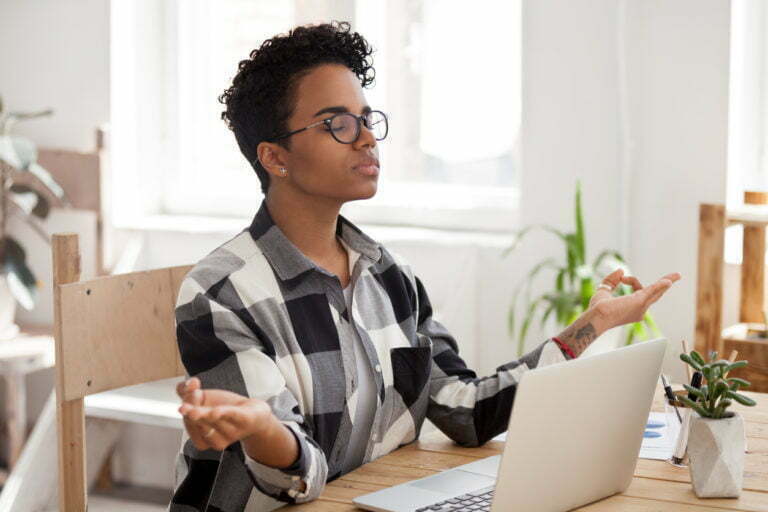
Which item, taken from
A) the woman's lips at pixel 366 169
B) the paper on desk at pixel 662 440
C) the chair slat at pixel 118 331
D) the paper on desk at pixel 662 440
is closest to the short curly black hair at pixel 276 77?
the woman's lips at pixel 366 169

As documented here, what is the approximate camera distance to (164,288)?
184cm

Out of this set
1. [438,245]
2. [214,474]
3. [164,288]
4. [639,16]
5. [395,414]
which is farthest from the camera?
[438,245]

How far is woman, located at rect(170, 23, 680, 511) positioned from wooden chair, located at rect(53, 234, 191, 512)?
19cm

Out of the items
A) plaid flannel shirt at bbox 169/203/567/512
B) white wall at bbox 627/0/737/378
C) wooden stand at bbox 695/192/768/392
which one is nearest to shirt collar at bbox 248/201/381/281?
plaid flannel shirt at bbox 169/203/567/512

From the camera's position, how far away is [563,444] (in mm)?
1346

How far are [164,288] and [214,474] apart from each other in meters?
0.38

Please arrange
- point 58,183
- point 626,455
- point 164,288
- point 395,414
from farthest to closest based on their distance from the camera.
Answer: point 58,183, point 164,288, point 395,414, point 626,455

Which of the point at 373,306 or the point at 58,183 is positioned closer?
the point at 373,306

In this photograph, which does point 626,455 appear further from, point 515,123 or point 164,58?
point 164,58

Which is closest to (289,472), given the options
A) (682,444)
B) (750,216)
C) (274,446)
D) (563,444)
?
(274,446)

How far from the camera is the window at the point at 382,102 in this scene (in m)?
3.43

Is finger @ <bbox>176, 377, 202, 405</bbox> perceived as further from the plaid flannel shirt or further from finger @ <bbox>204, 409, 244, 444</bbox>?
the plaid flannel shirt

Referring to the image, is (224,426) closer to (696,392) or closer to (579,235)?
(696,392)

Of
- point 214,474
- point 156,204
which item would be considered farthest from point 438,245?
point 214,474
